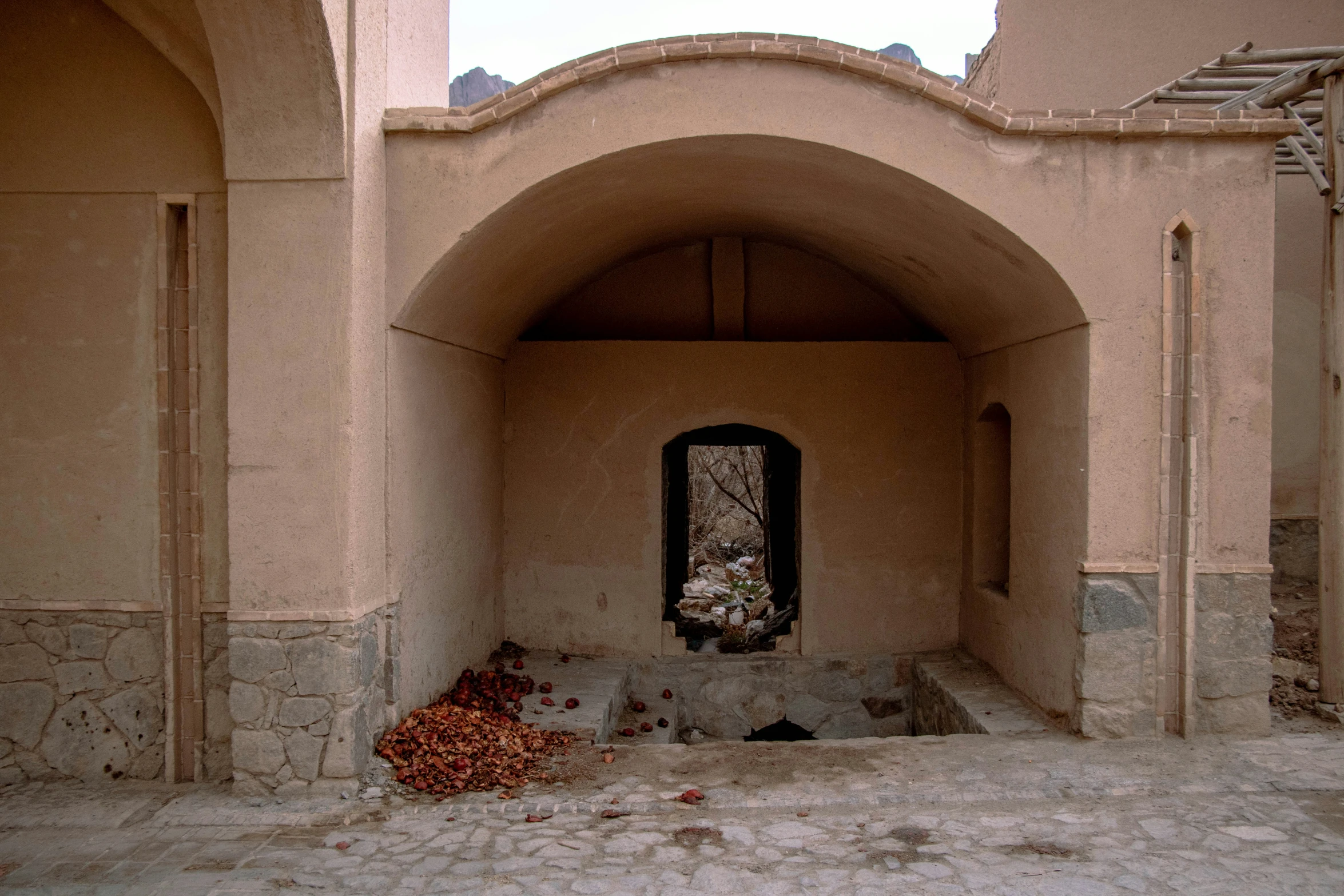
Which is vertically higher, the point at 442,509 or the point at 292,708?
the point at 442,509

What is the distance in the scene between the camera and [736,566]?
1538cm

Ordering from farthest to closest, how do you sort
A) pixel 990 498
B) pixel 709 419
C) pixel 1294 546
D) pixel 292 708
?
pixel 1294 546 → pixel 709 419 → pixel 990 498 → pixel 292 708

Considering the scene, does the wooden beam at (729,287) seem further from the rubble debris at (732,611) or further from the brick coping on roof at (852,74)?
the brick coping on roof at (852,74)

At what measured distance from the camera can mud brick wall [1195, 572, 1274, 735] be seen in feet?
18.0

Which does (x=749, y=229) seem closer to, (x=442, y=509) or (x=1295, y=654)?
(x=442, y=509)

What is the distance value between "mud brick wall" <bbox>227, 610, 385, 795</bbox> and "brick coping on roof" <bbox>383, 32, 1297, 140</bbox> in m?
2.96

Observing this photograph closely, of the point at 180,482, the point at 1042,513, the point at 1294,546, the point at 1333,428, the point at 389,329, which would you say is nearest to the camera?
the point at 180,482

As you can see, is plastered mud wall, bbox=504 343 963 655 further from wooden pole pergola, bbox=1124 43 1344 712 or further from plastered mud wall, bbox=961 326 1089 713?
wooden pole pergola, bbox=1124 43 1344 712

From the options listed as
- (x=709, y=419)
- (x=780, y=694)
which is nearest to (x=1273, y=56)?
(x=709, y=419)

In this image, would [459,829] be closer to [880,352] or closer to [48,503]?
[48,503]

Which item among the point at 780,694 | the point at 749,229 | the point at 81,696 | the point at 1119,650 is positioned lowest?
the point at 780,694

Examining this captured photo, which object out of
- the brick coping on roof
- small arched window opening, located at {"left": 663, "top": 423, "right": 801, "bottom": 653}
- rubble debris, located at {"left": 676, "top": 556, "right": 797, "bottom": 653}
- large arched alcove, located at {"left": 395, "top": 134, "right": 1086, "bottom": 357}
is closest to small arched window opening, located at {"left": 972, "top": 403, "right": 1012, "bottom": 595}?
large arched alcove, located at {"left": 395, "top": 134, "right": 1086, "bottom": 357}

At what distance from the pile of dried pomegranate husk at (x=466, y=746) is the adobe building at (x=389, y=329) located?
216 mm

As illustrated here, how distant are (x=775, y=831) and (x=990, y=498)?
419 centimetres
